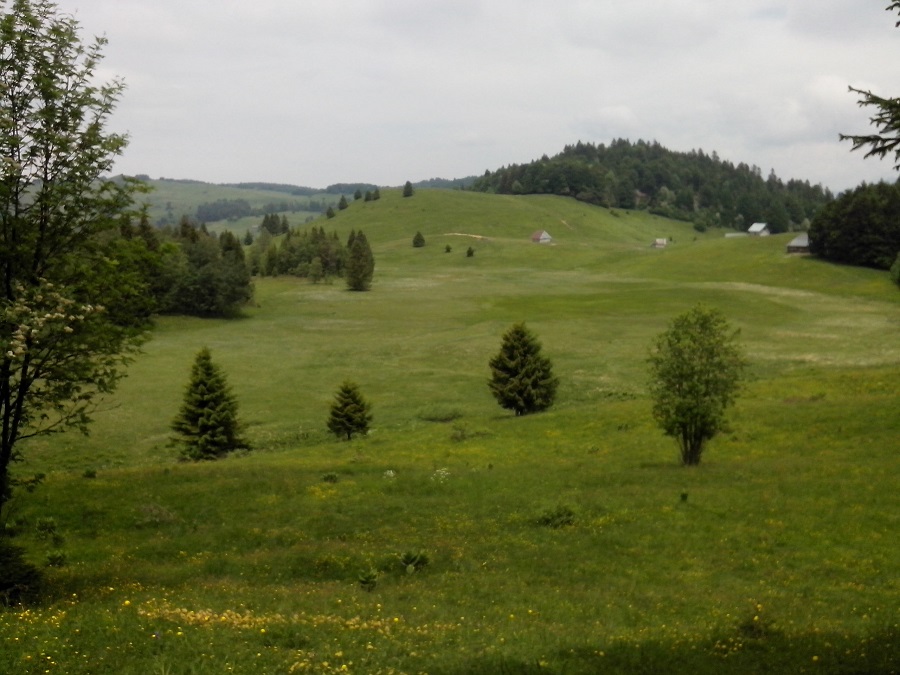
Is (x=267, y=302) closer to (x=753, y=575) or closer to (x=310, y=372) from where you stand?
(x=310, y=372)

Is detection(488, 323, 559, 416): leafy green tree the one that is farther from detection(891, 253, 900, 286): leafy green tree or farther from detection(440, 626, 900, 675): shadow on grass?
detection(891, 253, 900, 286): leafy green tree

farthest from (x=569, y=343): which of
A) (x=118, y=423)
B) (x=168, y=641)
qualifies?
(x=168, y=641)

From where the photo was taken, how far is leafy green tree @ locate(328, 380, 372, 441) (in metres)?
43.8

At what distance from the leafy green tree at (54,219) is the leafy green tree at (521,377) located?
33.5 meters

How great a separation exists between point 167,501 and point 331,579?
7735 millimetres

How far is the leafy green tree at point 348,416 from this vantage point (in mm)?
43781

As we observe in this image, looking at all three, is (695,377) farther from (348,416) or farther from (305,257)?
(305,257)

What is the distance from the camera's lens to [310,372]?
6462cm

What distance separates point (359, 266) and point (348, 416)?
86.9 m

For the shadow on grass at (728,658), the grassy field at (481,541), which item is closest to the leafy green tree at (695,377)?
the grassy field at (481,541)

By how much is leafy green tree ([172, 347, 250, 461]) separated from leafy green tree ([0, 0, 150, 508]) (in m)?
23.2

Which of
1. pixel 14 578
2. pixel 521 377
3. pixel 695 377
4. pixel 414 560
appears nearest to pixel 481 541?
pixel 414 560

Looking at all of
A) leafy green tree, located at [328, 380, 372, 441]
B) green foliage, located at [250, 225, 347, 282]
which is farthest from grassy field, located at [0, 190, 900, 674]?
green foliage, located at [250, 225, 347, 282]

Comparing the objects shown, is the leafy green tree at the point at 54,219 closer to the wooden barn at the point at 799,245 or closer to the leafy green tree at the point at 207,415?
the leafy green tree at the point at 207,415
